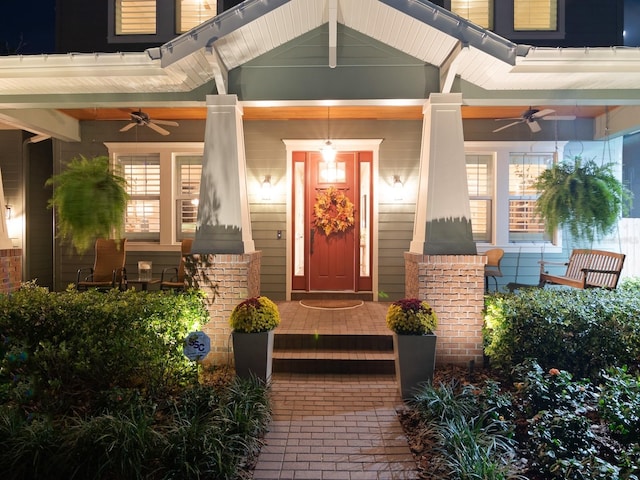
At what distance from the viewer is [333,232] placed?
788cm

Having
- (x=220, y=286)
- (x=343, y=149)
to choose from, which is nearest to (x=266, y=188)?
(x=343, y=149)

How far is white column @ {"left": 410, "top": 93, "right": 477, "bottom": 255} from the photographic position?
535 cm

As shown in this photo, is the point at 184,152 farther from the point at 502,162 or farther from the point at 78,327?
the point at 502,162

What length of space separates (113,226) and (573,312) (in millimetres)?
4411

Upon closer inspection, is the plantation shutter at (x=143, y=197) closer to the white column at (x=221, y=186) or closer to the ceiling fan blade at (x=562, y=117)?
the white column at (x=221, y=186)

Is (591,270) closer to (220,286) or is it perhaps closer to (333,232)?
(333,232)

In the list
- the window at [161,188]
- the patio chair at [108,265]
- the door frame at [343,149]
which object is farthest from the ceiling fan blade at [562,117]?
the patio chair at [108,265]

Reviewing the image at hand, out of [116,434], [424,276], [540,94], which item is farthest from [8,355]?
[540,94]

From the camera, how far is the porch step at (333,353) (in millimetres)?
5086

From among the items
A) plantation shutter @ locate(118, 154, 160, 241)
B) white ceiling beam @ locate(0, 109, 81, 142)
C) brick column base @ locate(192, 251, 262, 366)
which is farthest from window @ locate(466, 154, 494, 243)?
white ceiling beam @ locate(0, 109, 81, 142)

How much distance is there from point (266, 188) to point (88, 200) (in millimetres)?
3974

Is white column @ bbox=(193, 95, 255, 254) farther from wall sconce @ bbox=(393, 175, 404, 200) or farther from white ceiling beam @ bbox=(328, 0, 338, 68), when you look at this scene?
wall sconce @ bbox=(393, 175, 404, 200)

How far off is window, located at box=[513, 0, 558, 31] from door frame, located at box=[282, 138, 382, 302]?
269 cm

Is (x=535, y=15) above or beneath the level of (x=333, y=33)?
above
